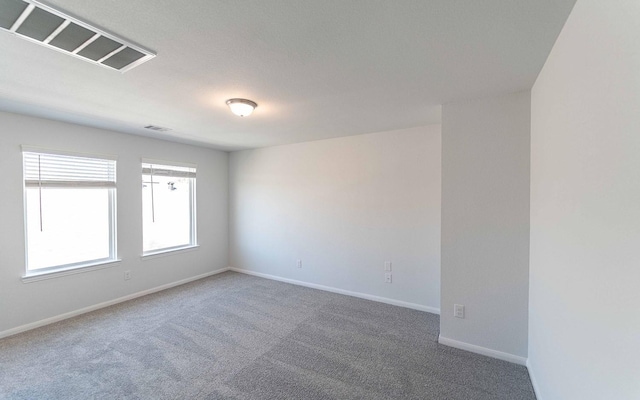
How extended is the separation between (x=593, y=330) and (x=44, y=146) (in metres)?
4.97

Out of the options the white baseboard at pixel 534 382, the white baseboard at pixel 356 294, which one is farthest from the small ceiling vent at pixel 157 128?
the white baseboard at pixel 534 382

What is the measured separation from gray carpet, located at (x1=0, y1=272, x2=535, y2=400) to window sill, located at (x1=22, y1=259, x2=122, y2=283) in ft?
1.87

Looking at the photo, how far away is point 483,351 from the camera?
2.45 m

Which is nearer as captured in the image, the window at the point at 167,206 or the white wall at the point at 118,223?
the white wall at the point at 118,223

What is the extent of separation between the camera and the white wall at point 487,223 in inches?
90.0

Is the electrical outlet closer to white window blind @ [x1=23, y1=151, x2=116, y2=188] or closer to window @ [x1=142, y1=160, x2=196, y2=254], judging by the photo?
window @ [x1=142, y1=160, x2=196, y2=254]

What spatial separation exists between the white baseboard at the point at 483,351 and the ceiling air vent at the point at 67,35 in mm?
3417

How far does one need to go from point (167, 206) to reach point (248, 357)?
3096 mm

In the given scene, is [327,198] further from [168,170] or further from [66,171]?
[66,171]

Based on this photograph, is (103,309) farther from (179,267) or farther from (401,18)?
(401,18)

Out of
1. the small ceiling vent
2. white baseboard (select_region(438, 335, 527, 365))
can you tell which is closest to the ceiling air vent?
the small ceiling vent

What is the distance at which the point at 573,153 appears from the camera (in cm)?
135

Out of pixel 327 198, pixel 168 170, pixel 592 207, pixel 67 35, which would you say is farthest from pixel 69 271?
pixel 592 207

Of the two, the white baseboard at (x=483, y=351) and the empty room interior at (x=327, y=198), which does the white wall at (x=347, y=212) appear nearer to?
the empty room interior at (x=327, y=198)
